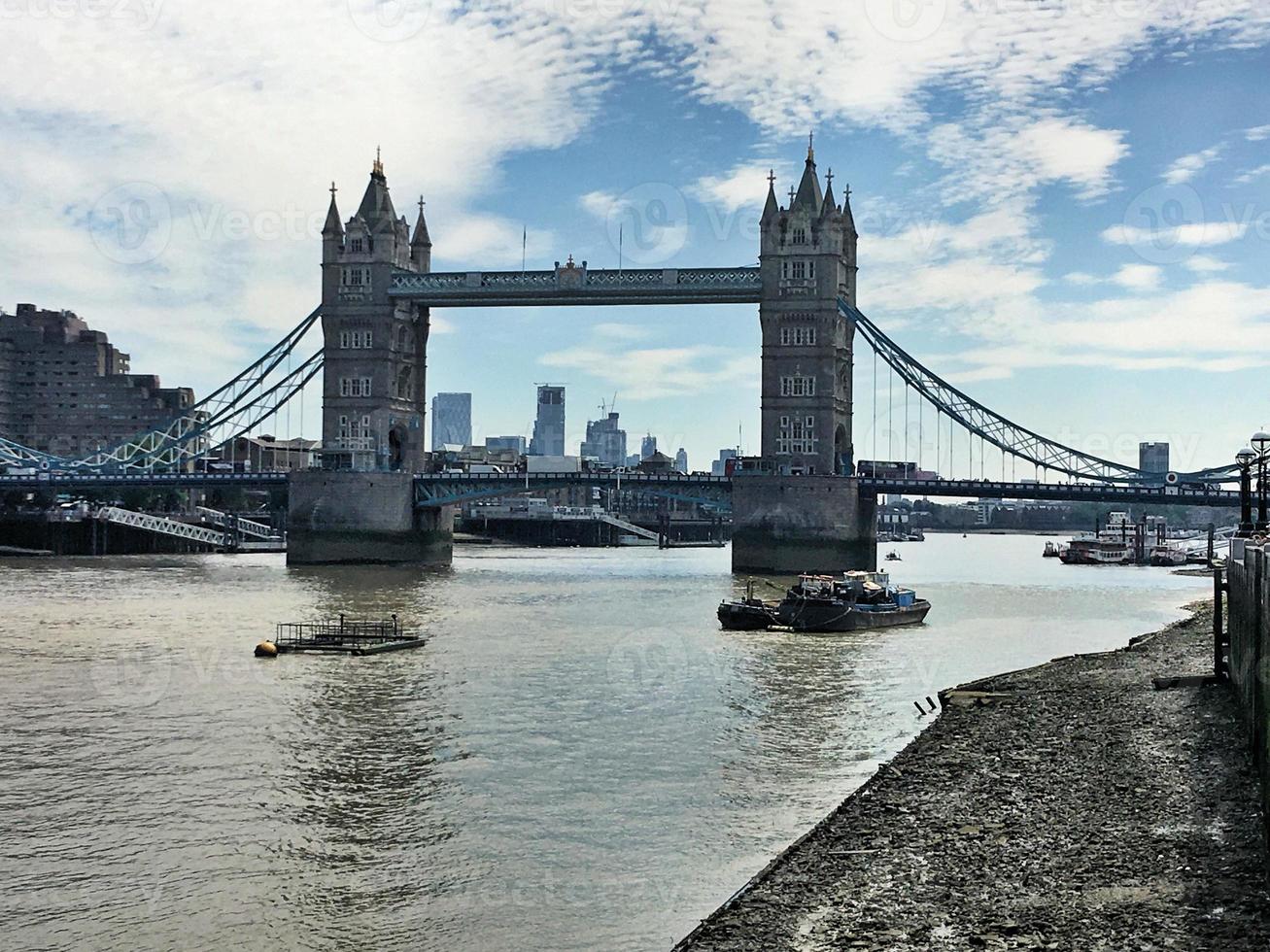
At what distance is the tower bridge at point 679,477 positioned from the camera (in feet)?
309

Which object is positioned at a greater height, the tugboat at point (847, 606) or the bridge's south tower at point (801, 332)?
the bridge's south tower at point (801, 332)

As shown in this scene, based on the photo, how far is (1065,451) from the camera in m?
104

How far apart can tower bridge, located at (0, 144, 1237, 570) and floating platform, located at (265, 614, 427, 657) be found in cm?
4735

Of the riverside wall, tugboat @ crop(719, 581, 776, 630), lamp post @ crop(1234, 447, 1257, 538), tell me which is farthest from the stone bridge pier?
the riverside wall

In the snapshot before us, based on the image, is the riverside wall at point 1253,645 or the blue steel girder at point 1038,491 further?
the blue steel girder at point 1038,491

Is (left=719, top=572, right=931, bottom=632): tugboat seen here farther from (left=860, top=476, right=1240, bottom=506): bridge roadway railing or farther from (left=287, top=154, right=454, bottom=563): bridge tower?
(left=287, top=154, right=454, bottom=563): bridge tower

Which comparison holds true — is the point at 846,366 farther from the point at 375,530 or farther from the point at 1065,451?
the point at 375,530

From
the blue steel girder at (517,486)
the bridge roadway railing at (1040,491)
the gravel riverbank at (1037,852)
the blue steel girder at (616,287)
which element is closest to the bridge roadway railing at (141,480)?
the blue steel girder at (517,486)

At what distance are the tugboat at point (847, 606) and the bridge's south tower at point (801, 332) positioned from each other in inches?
1530

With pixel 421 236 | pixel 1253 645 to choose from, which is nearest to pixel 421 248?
pixel 421 236

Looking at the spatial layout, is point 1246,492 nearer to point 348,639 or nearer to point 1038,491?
point 348,639

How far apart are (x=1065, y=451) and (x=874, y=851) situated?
90142 mm

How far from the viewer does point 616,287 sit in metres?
97.6

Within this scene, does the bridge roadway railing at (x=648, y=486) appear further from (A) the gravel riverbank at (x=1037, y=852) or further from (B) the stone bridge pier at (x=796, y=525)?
(A) the gravel riverbank at (x=1037, y=852)
